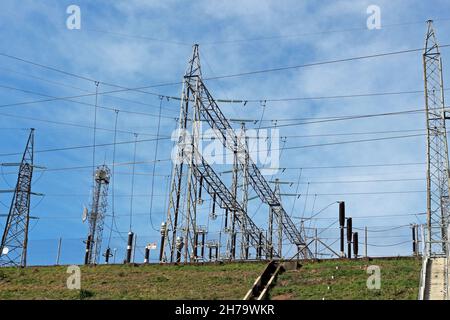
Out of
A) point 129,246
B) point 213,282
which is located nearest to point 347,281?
point 213,282

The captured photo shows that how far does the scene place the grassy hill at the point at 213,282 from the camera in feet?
81.0

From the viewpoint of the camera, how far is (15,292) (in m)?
30.3

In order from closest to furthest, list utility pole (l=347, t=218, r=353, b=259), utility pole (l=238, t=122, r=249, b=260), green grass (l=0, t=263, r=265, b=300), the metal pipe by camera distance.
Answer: green grass (l=0, t=263, r=265, b=300) < utility pole (l=347, t=218, r=353, b=259) < the metal pipe < utility pole (l=238, t=122, r=249, b=260)

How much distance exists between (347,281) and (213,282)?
5.89 meters

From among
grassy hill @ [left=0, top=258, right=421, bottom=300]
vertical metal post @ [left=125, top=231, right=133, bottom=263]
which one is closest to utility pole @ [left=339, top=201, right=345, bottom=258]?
grassy hill @ [left=0, top=258, right=421, bottom=300]

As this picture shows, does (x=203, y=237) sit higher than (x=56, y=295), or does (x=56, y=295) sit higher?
(x=203, y=237)

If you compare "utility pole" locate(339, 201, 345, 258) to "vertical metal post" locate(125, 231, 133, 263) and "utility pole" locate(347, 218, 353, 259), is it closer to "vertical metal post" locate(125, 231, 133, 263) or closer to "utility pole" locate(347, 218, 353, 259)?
"utility pole" locate(347, 218, 353, 259)

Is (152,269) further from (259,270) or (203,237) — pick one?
(203,237)

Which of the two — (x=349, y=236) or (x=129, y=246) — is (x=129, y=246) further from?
(x=349, y=236)

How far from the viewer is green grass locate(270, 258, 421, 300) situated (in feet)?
77.4
